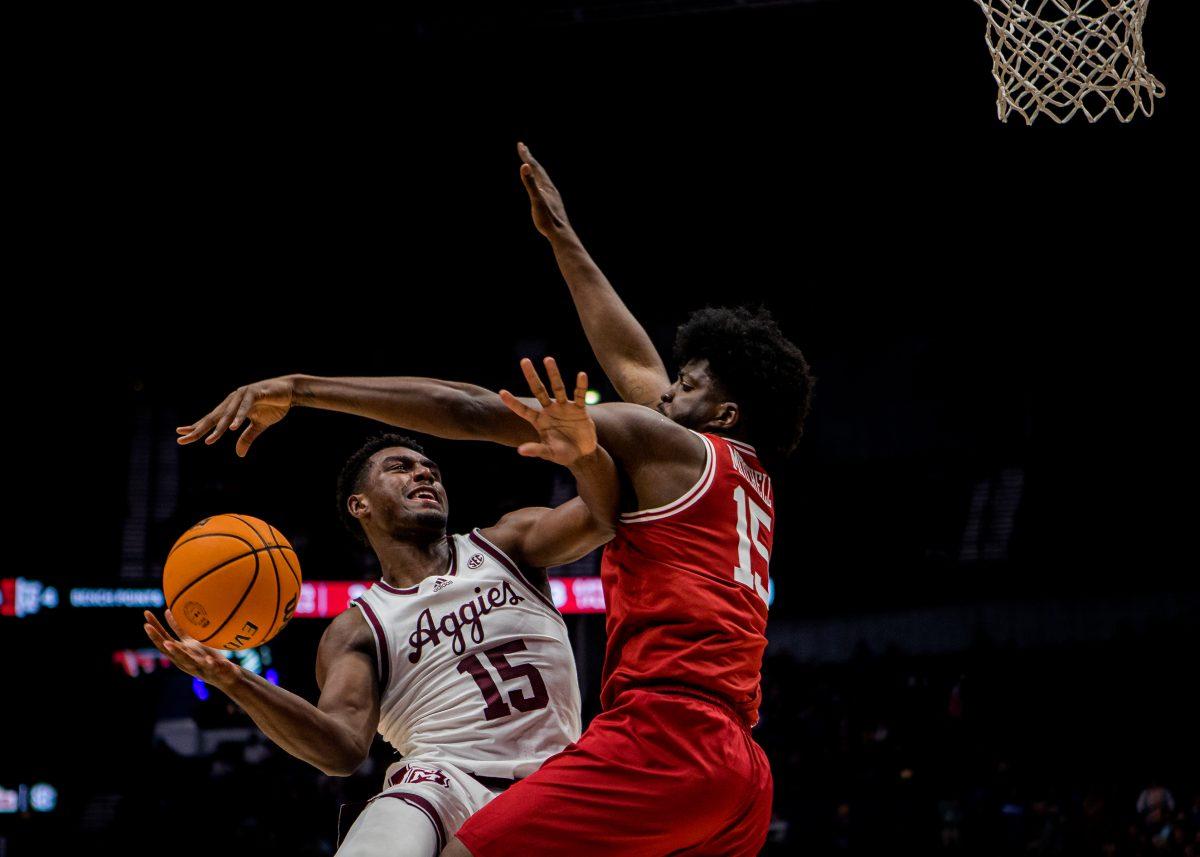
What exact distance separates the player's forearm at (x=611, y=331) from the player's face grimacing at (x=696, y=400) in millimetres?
420

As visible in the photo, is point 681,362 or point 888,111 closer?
point 681,362

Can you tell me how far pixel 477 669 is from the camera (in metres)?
3.75

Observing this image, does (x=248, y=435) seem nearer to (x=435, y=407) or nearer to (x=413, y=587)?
(x=435, y=407)

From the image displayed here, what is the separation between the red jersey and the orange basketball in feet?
3.95

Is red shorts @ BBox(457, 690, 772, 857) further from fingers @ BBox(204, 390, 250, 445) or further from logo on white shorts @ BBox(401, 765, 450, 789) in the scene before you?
fingers @ BBox(204, 390, 250, 445)

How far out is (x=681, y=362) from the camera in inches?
131

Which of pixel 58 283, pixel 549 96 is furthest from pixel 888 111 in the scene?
pixel 58 283

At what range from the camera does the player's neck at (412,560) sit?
4.11 meters

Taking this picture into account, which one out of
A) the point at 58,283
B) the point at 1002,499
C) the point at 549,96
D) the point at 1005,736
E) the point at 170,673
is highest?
the point at 549,96

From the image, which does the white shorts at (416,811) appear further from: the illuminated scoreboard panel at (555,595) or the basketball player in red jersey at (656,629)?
the illuminated scoreboard panel at (555,595)

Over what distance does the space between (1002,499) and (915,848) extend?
5.53 m

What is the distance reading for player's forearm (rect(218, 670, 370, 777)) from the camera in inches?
129

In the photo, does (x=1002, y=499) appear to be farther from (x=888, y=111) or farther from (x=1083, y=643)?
(x=888, y=111)

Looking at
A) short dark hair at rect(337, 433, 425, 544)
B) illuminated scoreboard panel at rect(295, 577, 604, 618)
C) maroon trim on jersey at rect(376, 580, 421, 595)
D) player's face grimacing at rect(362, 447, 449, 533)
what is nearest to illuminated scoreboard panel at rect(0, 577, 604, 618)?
illuminated scoreboard panel at rect(295, 577, 604, 618)
